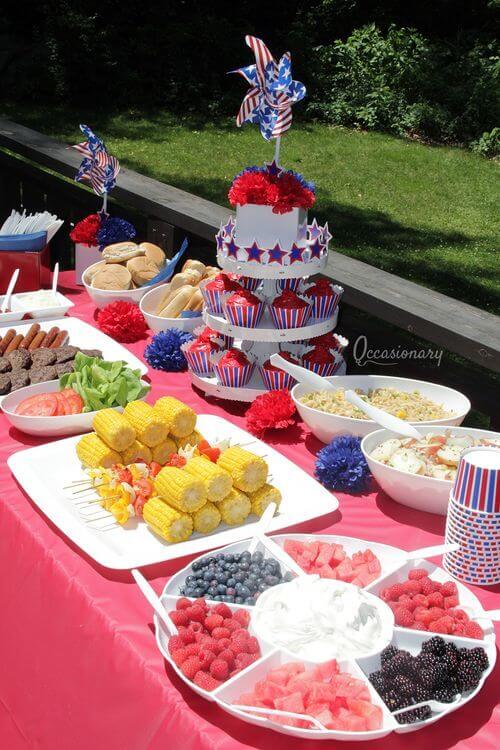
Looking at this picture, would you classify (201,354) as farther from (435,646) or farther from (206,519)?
(435,646)

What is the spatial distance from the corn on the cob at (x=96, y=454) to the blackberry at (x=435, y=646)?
815 millimetres

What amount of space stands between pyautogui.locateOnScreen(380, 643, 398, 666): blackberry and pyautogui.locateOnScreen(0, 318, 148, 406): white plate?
1.32 metres

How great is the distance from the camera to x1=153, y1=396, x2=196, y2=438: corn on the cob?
77.0 inches

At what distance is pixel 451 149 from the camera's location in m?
10.4

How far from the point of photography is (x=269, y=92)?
7.29 ft

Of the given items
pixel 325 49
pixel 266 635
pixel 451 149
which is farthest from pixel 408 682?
pixel 325 49

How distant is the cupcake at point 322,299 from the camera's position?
2367 mm

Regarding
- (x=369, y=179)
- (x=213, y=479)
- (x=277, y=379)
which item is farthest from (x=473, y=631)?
(x=369, y=179)

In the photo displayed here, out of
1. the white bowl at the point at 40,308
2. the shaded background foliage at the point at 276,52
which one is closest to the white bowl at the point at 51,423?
the white bowl at the point at 40,308

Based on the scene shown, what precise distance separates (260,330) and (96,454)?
0.61 meters

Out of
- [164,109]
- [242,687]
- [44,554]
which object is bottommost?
[164,109]

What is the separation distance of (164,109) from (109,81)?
837 millimetres

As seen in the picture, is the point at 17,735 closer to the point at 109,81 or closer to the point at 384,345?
the point at 384,345

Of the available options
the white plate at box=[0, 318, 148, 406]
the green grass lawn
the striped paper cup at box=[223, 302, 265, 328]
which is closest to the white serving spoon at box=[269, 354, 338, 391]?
the striped paper cup at box=[223, 302, 265, 328]
